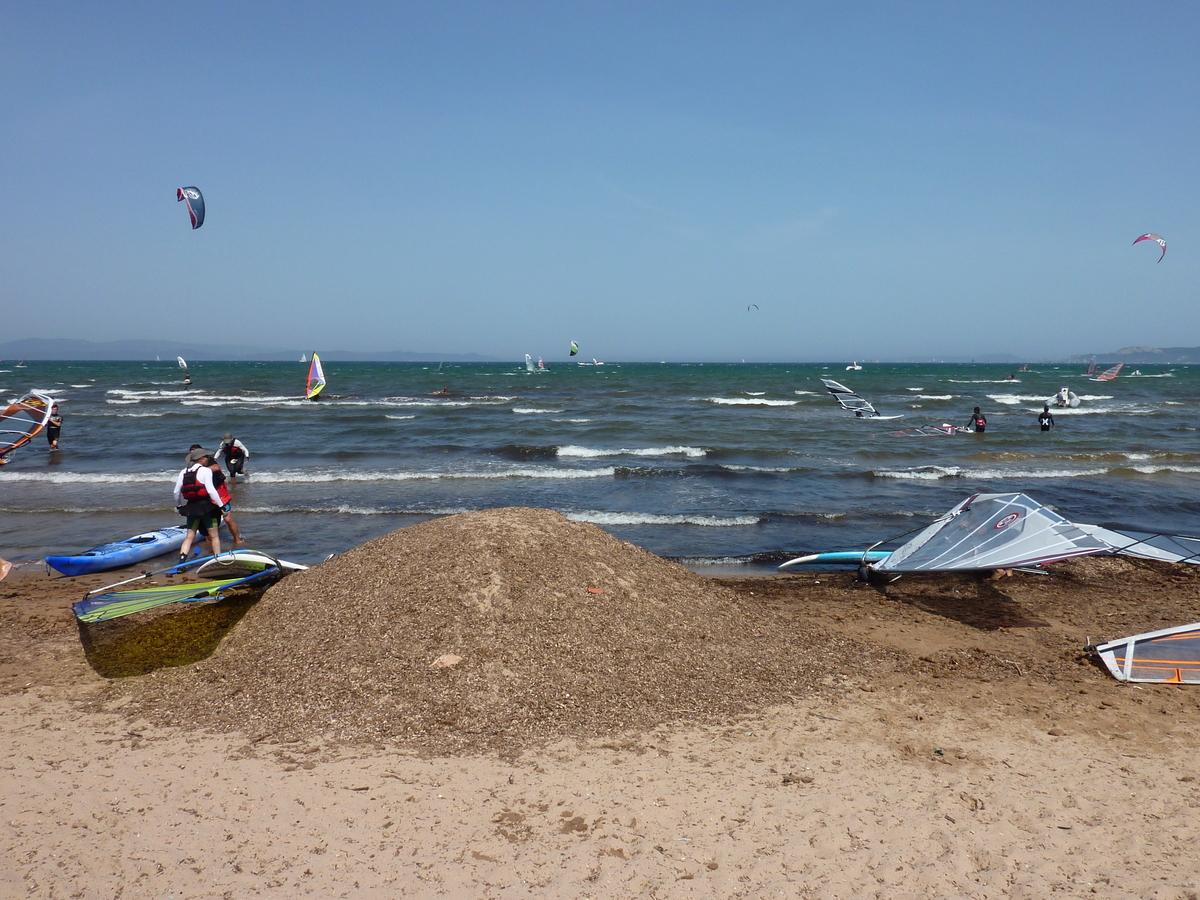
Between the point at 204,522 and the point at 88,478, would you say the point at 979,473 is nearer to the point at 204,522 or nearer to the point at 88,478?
the point at 204,522

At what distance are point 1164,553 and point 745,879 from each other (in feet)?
27.5

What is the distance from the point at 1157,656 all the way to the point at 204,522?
10.3 metres

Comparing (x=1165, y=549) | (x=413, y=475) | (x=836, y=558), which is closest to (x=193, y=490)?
(x=413, y=475)

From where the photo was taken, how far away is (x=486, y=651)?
5355mm

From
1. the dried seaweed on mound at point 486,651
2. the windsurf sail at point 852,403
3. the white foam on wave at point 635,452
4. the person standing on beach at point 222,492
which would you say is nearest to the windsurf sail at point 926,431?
the windsurf sail at point 852,403

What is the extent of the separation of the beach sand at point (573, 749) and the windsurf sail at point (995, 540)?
755mm

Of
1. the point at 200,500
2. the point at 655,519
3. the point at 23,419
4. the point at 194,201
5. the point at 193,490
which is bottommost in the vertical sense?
the point at 655,519

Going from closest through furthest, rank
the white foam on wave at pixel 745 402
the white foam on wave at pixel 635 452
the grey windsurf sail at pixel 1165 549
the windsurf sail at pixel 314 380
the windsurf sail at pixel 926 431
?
the grey windsurf sail at pixel 1165 549
the white foam on wave at pixel 635 452
the windsurf sail at pixel 926 431
the windsurf sail at pixel 314 380
the white foam on wave at pixel 745 402

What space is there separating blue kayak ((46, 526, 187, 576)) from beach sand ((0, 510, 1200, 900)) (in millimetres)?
2050

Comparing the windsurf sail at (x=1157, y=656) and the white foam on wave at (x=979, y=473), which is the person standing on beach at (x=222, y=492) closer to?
the windsurf sail at (x=1157, y=656)

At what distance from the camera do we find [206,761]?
4.35m

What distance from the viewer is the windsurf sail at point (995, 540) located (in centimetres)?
686

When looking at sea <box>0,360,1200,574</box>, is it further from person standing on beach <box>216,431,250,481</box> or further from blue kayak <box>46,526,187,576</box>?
blue kayak <box>46,526,187,576</box>

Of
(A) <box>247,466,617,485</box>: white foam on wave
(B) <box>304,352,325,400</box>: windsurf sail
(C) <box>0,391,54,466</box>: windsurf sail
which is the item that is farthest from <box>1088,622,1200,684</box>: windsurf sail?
(B) <box>304,352,325,400</box>: windsurf sail
